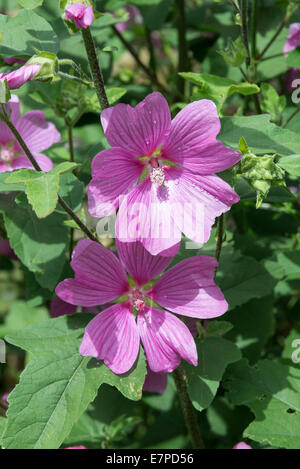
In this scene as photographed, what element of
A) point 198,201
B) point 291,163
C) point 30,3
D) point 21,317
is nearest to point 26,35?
point 30,3

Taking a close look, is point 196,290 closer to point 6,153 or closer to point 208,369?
point 208,369

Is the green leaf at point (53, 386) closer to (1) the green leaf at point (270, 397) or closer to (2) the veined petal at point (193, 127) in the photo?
(1) the green leaf at point (270, 397)

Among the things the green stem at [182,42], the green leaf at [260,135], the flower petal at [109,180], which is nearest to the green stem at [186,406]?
the flower petal at [109,180]

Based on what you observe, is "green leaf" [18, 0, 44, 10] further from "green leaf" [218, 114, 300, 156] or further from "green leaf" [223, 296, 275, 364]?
"green leaf" [223, 296, 275, 364]

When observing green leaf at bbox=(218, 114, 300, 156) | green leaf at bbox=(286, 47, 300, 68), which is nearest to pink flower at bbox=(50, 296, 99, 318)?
green leaf at bbox=(218, 114, 300, 156)

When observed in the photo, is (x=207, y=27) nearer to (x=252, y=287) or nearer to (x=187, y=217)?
(x=252, y=287)

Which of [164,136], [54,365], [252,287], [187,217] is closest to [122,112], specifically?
[164,136]
